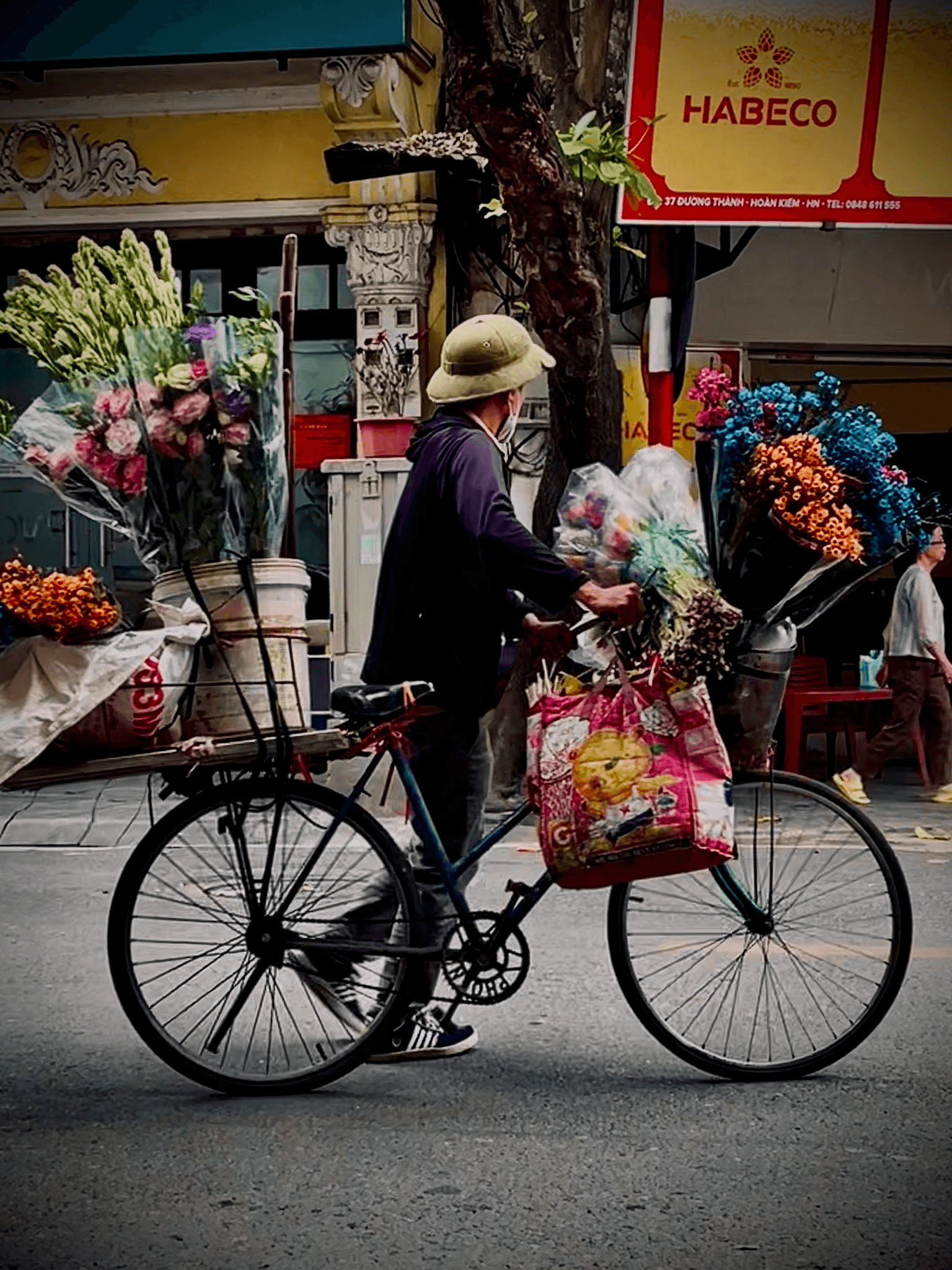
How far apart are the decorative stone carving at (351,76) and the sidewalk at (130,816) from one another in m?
5.21

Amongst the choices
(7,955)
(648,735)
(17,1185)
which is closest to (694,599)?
(648,735)

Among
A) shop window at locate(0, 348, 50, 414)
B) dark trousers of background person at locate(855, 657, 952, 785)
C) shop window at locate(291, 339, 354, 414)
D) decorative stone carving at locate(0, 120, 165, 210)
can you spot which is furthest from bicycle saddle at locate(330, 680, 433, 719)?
shop window at locate(0, 348, 50, 414)

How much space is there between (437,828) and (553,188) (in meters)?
5.39

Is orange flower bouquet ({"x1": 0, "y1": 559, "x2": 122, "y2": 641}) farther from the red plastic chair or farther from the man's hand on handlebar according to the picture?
the red plastic chair

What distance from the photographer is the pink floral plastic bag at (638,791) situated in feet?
14.9

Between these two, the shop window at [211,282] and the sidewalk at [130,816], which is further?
the shop window at [211,282]

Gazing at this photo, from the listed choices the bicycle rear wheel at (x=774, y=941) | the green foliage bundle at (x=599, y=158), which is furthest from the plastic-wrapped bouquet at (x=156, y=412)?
the green foliage bundle at (x=599, y=158)

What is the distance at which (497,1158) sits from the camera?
170 inches

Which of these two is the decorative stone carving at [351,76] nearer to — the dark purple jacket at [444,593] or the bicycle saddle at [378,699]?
the dark purple jacket at [444,593]

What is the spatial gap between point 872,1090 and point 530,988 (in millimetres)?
1504

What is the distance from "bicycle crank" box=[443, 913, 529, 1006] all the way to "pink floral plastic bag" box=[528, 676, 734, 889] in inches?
11.0

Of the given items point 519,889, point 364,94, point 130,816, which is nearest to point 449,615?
point 519,889

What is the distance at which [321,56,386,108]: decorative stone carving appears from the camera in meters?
13.4

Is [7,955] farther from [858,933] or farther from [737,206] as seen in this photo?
[737,206]
